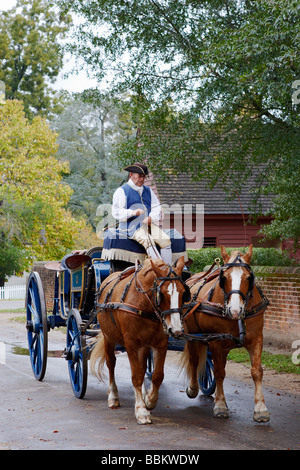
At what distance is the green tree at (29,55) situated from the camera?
1870 inches

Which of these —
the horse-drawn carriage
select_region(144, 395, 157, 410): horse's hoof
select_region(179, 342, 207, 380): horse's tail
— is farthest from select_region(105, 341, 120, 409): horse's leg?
select_region(179, 342, 207, 380): horse's tail

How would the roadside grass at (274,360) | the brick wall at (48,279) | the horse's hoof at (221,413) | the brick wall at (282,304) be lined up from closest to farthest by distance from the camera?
the horse's hoof at (221,413) → the roadside grass at (274,360) → the brick wall at (282,304) → the brick wall at (48,279)

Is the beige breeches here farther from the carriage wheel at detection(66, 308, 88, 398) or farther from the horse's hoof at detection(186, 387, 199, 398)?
the horse's hoof at detection(186, 387, 199, 398)

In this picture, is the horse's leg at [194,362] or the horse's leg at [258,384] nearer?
the horse's leg at [258,384]

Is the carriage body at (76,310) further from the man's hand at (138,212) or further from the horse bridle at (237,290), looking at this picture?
the horse bridle at (237,290)

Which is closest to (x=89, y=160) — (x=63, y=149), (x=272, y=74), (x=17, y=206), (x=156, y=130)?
(x=63, y=149)

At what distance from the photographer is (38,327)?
1056 cm

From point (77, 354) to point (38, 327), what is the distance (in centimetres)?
168

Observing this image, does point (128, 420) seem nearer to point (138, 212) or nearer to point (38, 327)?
point (138, 212)

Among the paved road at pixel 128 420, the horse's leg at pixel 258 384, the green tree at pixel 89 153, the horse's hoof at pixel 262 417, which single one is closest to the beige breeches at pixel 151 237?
the horse's leg at pixel 258 384

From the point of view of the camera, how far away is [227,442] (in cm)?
638

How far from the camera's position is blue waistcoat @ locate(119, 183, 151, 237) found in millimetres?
8633

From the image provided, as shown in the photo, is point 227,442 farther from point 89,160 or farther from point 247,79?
point 89,160

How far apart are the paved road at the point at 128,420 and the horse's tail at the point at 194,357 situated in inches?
16.9
